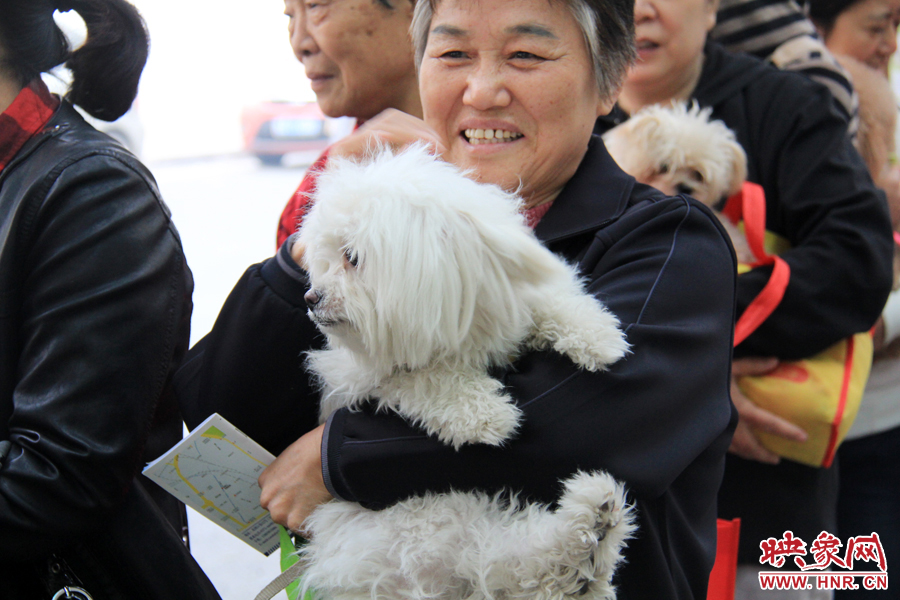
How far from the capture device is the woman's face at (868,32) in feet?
7.54

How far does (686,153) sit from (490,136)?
1.01 m

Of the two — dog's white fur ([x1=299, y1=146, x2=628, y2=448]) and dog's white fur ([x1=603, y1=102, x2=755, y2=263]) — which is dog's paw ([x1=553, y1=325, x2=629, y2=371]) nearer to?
dog's white fur ([x1=299, y1=146, x2=628, y2=448])

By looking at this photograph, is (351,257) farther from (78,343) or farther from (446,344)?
(78,343)

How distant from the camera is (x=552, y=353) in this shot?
1.03m

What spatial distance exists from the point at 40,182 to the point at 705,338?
3.86ft

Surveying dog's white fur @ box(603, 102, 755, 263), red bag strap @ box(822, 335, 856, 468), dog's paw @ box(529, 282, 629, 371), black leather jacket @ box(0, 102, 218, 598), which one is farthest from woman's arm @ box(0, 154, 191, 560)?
red bag strap @ box(822, 335, 856, 468)

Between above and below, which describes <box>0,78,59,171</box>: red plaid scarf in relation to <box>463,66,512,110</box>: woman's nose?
above

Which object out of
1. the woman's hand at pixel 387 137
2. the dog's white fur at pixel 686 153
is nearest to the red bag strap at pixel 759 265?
the dog's white fur at pixel 686 153

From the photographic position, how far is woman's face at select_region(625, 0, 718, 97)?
1.91m

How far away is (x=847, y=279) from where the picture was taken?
67.4 inches

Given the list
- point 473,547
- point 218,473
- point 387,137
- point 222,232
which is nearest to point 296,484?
point 218,473

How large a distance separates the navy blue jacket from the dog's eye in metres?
0.11

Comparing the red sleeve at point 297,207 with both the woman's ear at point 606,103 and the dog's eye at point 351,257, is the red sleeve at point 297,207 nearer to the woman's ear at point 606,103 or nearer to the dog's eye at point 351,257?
the dog's eye at point 351,257

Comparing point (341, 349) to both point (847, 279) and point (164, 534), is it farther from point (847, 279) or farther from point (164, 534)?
point (847, 279)
